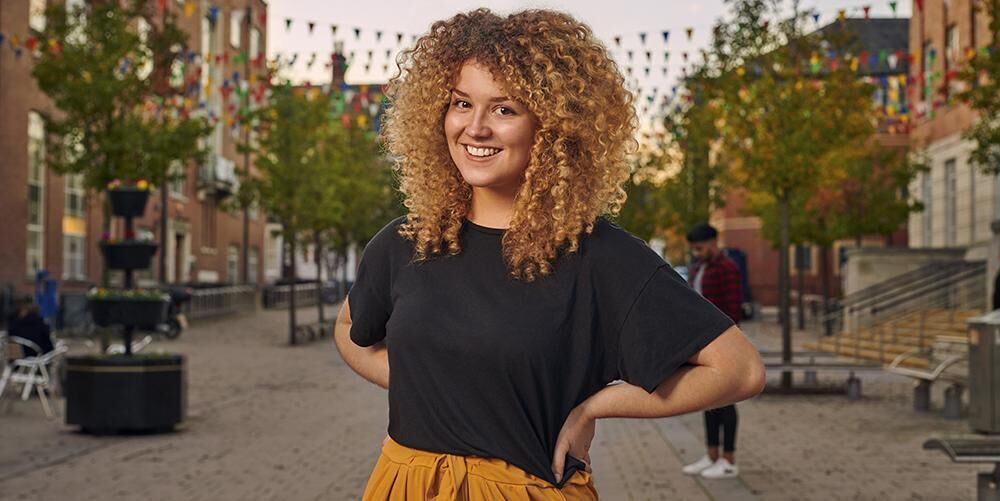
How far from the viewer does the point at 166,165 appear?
77.8 feet

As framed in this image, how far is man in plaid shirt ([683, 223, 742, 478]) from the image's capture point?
10078 millimetres

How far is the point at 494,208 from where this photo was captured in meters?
2.73

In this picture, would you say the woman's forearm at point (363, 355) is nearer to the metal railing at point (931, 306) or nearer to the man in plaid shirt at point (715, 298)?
the man in plaid shirt at point (715, 298)

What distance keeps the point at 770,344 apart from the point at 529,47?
28.3 m

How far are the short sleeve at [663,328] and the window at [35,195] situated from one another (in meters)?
29.6

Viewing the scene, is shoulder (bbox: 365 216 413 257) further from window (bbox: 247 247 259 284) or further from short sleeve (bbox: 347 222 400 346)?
window (bbox: 247 247 259 284)

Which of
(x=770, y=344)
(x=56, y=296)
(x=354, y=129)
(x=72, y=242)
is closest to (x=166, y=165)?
(x=56, y=296)

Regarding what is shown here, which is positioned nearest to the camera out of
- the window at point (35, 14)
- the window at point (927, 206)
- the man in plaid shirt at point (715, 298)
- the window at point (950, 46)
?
the man in plaid shirt at point (715, 298)

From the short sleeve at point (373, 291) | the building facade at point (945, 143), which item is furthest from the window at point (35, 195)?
the short sleeve at point (373, 291)

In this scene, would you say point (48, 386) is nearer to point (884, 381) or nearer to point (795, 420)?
point (795, 420)

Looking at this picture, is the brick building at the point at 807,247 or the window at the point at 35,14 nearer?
the window at the point at 35,14

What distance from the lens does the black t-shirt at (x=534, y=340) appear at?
2547 millimetres

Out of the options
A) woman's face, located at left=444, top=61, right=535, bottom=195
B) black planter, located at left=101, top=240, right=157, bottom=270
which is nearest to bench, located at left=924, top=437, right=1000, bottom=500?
woman's face, located at left=444, top=61, right=535, bottom=195

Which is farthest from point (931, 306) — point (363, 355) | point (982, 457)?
point (363, 355)
